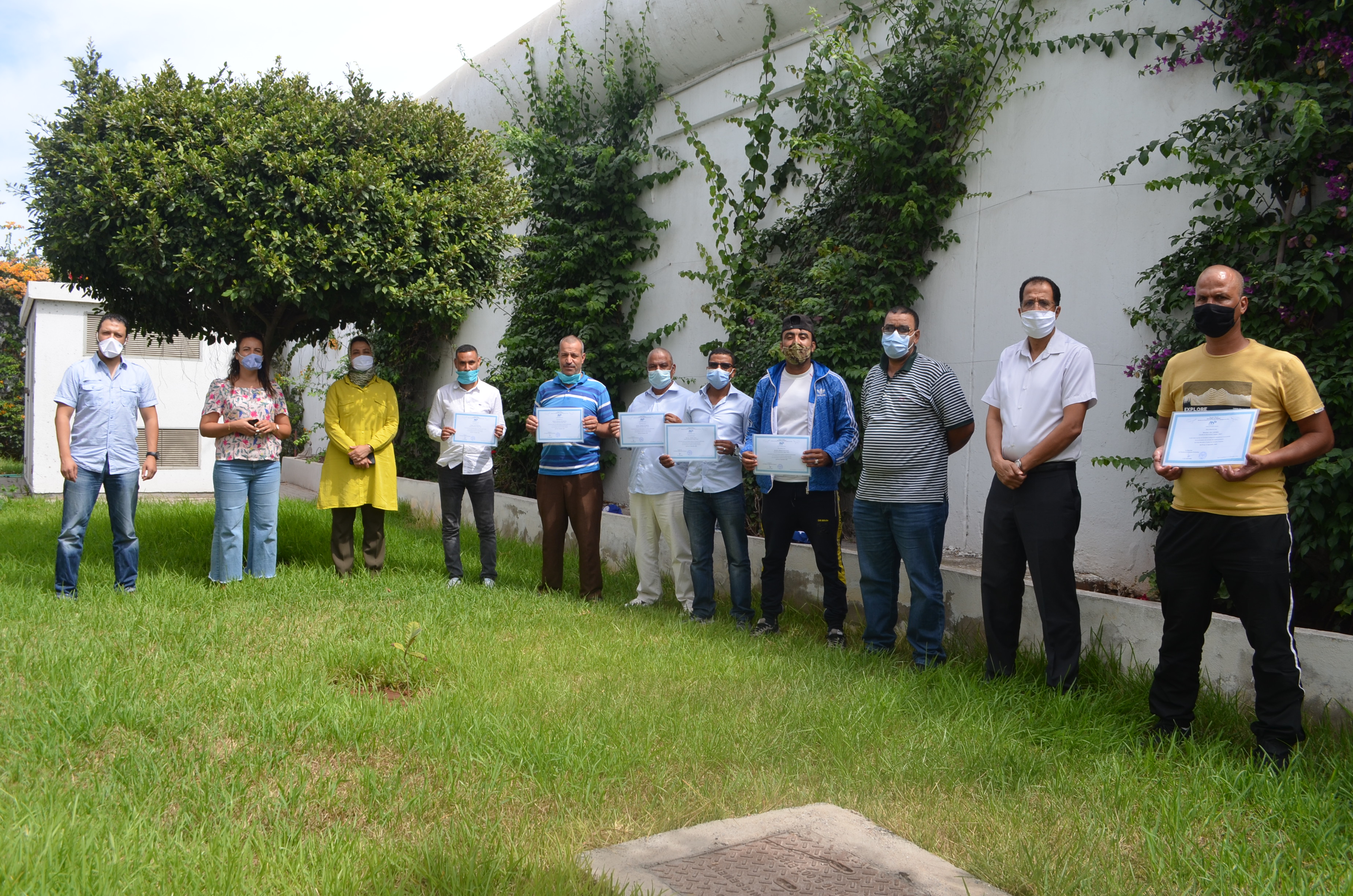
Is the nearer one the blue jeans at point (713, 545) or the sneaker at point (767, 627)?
the sneaker at point (767, 627)

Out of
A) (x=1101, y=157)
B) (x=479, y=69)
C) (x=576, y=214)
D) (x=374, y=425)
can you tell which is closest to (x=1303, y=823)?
(x=1101, y=157)

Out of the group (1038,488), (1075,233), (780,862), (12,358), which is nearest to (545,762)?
(780,862)

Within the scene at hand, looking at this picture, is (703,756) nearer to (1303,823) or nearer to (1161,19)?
(1303,823)

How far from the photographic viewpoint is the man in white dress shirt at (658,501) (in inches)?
286

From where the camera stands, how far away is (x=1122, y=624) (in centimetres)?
504

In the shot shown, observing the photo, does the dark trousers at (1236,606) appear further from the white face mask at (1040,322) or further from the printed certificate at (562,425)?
the printed certificate at (562,425)

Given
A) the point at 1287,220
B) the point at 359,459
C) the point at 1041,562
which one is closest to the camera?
the point at 1041,562

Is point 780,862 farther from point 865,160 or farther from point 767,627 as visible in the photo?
point 865,160

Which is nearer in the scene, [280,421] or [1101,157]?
[1101,157]

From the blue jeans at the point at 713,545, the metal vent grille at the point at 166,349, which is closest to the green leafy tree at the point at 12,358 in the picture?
the metal vent grille at the point at 166,349

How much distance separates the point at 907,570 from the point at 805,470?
0.94 m

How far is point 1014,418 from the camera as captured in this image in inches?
197

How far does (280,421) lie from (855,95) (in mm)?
5151

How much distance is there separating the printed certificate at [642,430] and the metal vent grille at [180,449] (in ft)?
35.8
